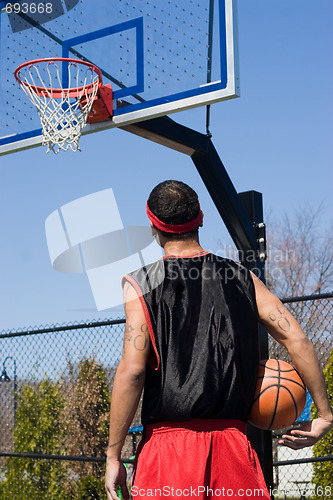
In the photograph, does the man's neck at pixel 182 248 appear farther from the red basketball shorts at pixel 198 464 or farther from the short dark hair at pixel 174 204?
the red basketball shorts at pixel 198 464

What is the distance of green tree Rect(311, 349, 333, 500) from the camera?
5895mm

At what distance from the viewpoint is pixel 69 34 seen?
4965 millimetres

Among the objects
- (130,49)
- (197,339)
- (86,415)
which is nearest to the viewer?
(197,339)

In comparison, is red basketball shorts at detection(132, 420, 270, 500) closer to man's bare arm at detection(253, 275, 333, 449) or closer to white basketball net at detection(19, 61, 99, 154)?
man's bare arm at detection(253, 275, 333, 449)

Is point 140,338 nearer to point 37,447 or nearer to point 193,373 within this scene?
point 193,373

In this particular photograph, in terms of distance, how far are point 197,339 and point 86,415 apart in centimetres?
576

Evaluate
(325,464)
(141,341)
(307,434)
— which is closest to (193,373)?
(141,341)

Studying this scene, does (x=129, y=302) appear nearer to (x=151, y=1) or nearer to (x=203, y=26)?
(x=203, y=26)

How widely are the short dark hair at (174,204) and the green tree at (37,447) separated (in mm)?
5621

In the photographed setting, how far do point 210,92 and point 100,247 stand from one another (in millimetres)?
1513

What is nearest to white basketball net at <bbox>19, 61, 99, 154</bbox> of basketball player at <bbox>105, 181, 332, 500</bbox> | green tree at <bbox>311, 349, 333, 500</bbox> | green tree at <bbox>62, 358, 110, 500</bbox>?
basketball player at <bbox>105, 181, 332, 500</bbox>

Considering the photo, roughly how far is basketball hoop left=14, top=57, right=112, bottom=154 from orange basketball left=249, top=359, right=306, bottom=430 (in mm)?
2342

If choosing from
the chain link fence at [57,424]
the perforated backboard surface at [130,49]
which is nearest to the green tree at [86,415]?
the chain link fence at [57,424]

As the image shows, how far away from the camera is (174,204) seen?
2.77 meters
